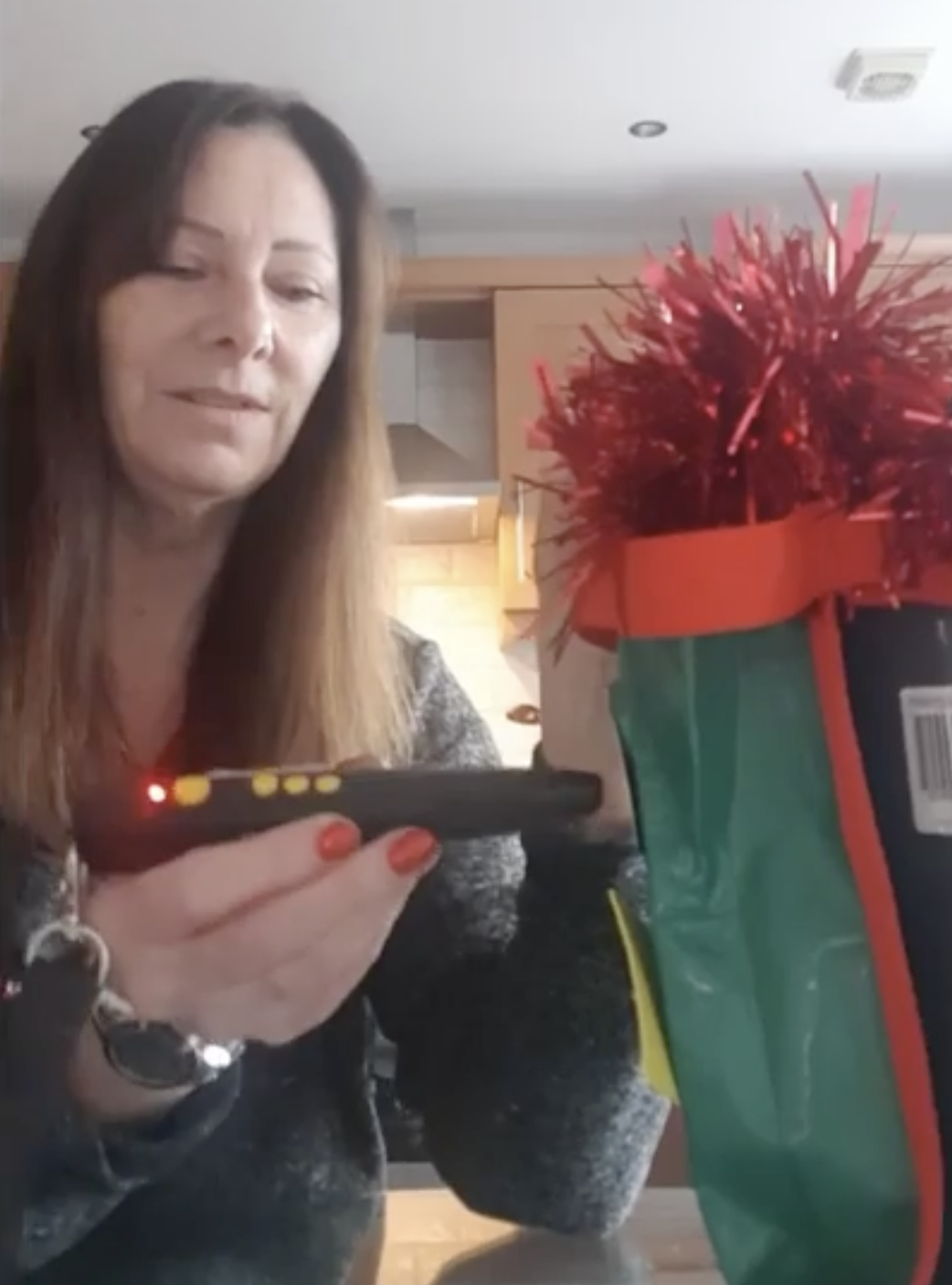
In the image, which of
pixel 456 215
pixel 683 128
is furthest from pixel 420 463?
pixel 683 128

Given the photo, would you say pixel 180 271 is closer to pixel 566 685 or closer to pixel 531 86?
pixel 566 685

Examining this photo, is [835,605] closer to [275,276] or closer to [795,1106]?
[795,1106]

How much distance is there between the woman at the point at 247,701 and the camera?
1.86 ft

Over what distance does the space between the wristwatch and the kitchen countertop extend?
12 cm

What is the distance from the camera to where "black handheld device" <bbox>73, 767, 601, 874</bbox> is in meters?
0.46

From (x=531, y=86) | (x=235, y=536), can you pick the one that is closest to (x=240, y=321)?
(x=235, y=536)

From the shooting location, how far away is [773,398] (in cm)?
39

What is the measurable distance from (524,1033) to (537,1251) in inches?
3.4

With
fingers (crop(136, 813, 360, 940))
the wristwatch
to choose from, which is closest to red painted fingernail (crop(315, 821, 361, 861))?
fingers (crop(136, 813, 360, 940))

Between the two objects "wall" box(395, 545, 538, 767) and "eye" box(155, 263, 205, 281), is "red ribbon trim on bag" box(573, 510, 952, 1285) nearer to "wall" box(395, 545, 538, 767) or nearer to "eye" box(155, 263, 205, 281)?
"eye" box(155, 263, 205, 281)

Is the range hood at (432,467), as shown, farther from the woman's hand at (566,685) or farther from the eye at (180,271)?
the woman's hand at (566,685)

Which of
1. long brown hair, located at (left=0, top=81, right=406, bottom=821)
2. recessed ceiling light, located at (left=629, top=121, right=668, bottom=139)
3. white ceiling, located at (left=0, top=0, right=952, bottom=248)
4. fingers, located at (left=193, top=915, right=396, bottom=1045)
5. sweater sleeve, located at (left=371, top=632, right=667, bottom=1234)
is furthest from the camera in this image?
recessed ceiling light, located at (left=629, top=121, right=668, bottom=139)

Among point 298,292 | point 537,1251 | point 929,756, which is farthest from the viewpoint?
point 298,292

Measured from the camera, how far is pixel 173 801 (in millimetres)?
472
